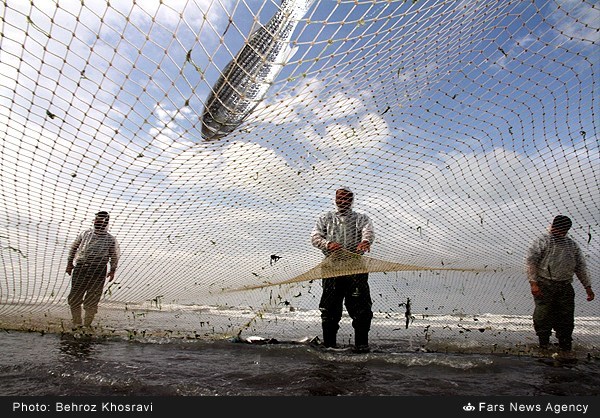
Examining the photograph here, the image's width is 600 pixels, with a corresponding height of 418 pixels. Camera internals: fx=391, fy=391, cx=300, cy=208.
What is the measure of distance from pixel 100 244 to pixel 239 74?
3.57 m

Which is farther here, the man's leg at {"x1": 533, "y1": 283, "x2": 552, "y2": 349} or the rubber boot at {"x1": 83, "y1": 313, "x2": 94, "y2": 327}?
the rubber boot at {"x1": 83, "y1": 313, "x2": 94, "y2": 327}

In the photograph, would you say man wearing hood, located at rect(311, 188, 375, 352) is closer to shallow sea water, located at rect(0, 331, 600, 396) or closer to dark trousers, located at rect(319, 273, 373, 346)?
dark trousers, located at rect(319, 273, 373, 346)

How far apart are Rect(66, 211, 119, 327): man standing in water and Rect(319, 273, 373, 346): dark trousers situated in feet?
9.75

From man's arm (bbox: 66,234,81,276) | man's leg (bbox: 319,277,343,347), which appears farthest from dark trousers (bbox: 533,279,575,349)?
man's arm (bbox: 66,234,81,276)

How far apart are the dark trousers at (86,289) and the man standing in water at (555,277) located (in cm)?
593

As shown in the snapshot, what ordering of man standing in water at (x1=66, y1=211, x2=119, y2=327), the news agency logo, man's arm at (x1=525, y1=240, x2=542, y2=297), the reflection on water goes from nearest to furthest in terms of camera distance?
the news agency logo
the reflection on water
man's arm at (x1=525, y1=240, x2=542, y2=297)
man standing in water at (x1=66, y1=211, x2=119, y2=327)

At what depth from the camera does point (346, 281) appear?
4871 millimetres

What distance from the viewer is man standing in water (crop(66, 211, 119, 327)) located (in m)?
5.25

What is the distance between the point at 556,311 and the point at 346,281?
2.71m

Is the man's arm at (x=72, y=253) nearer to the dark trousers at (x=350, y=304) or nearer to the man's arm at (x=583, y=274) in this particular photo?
the dark trousers at (x=350, y=304)

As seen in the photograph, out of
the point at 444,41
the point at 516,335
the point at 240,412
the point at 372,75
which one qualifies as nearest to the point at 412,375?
the point at 240,412

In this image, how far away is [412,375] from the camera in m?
3.37

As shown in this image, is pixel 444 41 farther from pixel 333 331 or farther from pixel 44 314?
pixel 44 314

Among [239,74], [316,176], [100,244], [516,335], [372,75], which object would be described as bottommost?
[516,335]
